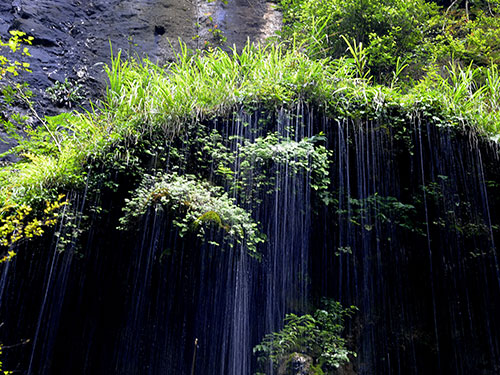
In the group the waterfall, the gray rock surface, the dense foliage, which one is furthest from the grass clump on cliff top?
the gray rock surface

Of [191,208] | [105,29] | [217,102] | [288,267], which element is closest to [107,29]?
[105,29]

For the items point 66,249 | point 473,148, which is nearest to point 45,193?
point 66,249

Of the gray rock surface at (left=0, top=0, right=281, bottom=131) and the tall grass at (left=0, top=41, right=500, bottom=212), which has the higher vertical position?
the gray rock surface at (left=0, top=0, right=281, bottom=131)

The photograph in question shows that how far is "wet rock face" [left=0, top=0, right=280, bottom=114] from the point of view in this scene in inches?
328

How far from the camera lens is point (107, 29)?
9258mm

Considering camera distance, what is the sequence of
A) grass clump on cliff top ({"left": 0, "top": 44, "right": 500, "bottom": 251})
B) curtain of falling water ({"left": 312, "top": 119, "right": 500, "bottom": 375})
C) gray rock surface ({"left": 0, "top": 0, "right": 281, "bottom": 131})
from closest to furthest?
grass clump on cliff top ({"left": 0, "top": 44, "right": 500, "bottom": 251}) < curtain of falling water ({"left": 312, "top": 119, "right": 500, "bottom": 375}) < gray rock surface ({"left": 0, "top": 0, "right": 281, "bottom": 131})

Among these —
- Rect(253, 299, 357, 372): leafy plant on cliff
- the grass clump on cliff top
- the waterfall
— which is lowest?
Rect(253, 299, 357, 372): leafy plant on cliff

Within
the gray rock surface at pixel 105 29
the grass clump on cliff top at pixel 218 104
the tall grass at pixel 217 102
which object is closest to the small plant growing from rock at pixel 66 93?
the gray rock surface at pixel 105 29

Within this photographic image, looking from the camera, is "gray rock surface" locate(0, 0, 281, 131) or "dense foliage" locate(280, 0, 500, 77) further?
"gray rock surface" locate(0, 0, 281, 131)

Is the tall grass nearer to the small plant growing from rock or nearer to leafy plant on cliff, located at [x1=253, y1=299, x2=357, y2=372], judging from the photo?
the small plant growing from rock

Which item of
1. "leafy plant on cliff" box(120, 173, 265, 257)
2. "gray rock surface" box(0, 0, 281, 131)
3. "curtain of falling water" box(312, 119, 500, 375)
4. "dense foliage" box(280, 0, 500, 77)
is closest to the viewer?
"leafy plant on cliff" box(120, 173, 265, 257)

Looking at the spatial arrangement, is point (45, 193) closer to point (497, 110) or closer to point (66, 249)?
point (66, 249)

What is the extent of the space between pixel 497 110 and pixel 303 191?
320 centimetres

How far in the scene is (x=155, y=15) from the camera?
977 cm
